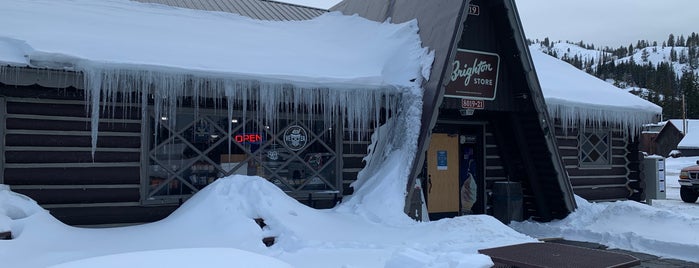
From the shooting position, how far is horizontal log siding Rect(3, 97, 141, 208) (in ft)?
24.1

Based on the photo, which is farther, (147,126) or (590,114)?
(590,114)

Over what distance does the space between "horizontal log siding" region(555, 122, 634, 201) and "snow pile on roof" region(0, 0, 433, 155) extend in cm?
→ 492

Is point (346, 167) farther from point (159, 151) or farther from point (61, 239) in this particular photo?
point (61, 239)

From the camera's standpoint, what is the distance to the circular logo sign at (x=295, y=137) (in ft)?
29.7

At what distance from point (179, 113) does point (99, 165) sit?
1401 millimetres

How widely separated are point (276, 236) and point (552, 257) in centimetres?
333

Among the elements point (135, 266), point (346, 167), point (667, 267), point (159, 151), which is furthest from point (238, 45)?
point (667, 267)

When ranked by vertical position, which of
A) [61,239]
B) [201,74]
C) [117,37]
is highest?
[117,37]

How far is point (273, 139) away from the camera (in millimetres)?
8891

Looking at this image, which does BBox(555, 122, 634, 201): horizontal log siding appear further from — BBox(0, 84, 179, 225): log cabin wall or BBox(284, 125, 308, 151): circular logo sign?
BBox(0, 84, 179, 225): log cabin wall

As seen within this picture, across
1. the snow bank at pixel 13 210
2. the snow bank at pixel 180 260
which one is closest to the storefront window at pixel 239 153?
the snow bank at pixel 13 210

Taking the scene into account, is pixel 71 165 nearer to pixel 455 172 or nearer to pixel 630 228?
pixel 455 172

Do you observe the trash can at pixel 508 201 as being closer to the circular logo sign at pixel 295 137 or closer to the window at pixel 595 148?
the window at pixel 595 148

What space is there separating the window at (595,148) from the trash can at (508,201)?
2876mm
